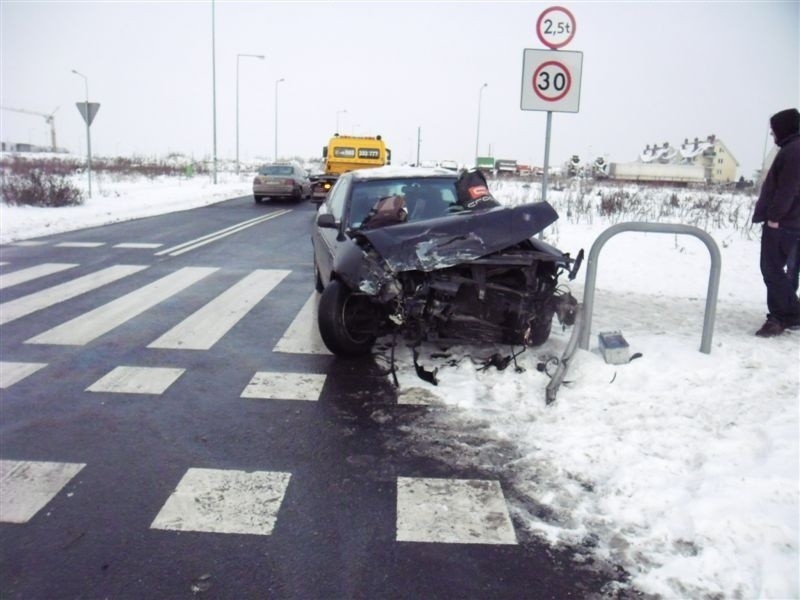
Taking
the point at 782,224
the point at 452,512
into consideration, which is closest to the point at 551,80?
the point at 782,224

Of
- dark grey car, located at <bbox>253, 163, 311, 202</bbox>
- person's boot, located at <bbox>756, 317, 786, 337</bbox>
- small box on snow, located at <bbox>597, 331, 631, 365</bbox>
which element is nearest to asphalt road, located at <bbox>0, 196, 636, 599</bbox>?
small box on snow, located at <bbox>597, 331, 631, 365</bbox>

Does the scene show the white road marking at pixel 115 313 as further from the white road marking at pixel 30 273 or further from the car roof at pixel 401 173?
the car roof at pixel 401 173

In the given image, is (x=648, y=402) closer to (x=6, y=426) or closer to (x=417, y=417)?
(x=417, y=417)

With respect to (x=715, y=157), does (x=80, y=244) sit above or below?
below

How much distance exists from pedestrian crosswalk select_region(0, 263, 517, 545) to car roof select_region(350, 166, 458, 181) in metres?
1.69

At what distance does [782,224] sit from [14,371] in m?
6.95

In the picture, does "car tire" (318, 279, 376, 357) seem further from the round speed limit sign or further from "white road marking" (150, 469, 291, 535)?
the round speed limit sign

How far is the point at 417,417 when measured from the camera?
4426 millimetres

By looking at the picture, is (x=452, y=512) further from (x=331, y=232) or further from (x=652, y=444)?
(x=331, y=232)

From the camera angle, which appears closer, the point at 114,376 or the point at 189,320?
the point at 114,376

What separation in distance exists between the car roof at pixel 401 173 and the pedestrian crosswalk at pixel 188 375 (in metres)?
1.69

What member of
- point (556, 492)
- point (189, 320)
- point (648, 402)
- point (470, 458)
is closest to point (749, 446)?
point (648, 402)

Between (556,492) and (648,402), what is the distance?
1454 millimetres

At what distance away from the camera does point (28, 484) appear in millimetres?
3443
